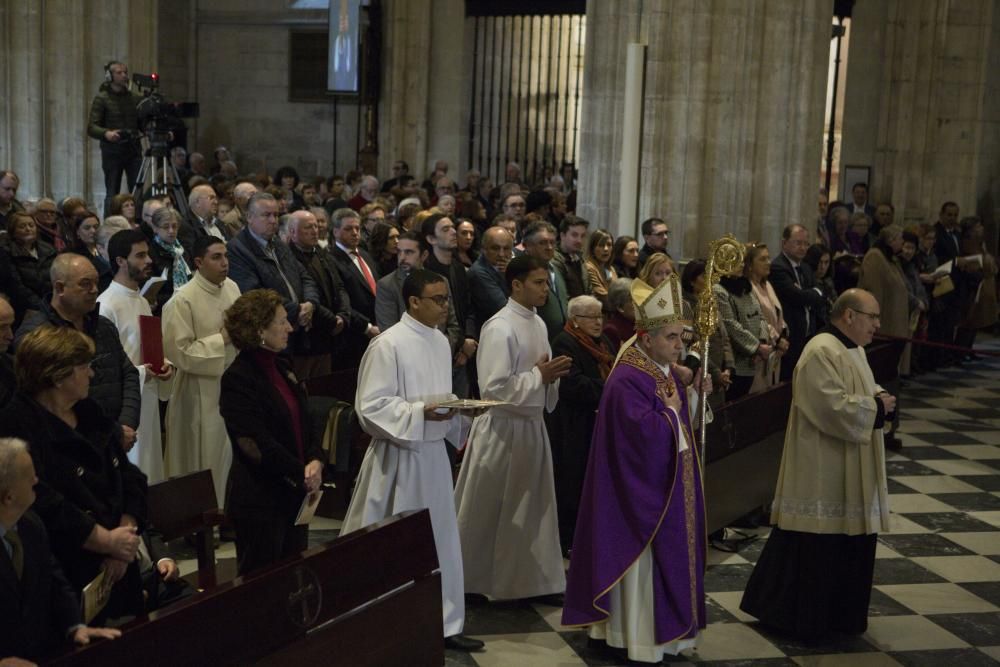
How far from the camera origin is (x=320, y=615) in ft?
15.3

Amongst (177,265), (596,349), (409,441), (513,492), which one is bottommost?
(513,492)

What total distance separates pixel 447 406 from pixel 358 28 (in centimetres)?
1554

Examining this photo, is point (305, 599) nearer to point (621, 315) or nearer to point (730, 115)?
point (621, 315)

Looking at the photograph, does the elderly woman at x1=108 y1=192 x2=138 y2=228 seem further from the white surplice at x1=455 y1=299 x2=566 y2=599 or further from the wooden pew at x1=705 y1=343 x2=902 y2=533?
the wooden pew at x1=705 y1=343 x2=902 y2=533

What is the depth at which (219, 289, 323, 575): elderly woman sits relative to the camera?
17.9 ft

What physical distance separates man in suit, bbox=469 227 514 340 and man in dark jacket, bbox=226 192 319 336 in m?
1.03

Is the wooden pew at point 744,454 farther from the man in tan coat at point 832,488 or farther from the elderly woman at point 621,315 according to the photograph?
the man in tan coat at point 832,488

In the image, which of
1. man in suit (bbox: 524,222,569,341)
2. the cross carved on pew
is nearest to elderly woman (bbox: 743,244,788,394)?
man in suit (bbox: 524,222,569,341)

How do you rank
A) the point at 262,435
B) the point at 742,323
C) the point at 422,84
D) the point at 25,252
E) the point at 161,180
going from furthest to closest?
1. the point at 422,84
2. the point at 161,180
3. the point at 742,323
4. the point at 25,252
5. the point at 262,435

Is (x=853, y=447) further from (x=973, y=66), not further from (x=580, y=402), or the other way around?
(x=973, y=66)

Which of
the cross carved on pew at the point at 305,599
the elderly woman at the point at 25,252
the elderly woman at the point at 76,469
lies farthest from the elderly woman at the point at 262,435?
the elderly woman at the point at 25,252

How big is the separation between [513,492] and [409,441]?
1.10 m

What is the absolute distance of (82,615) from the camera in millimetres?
4148

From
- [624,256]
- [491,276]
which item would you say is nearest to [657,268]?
[491,276]
